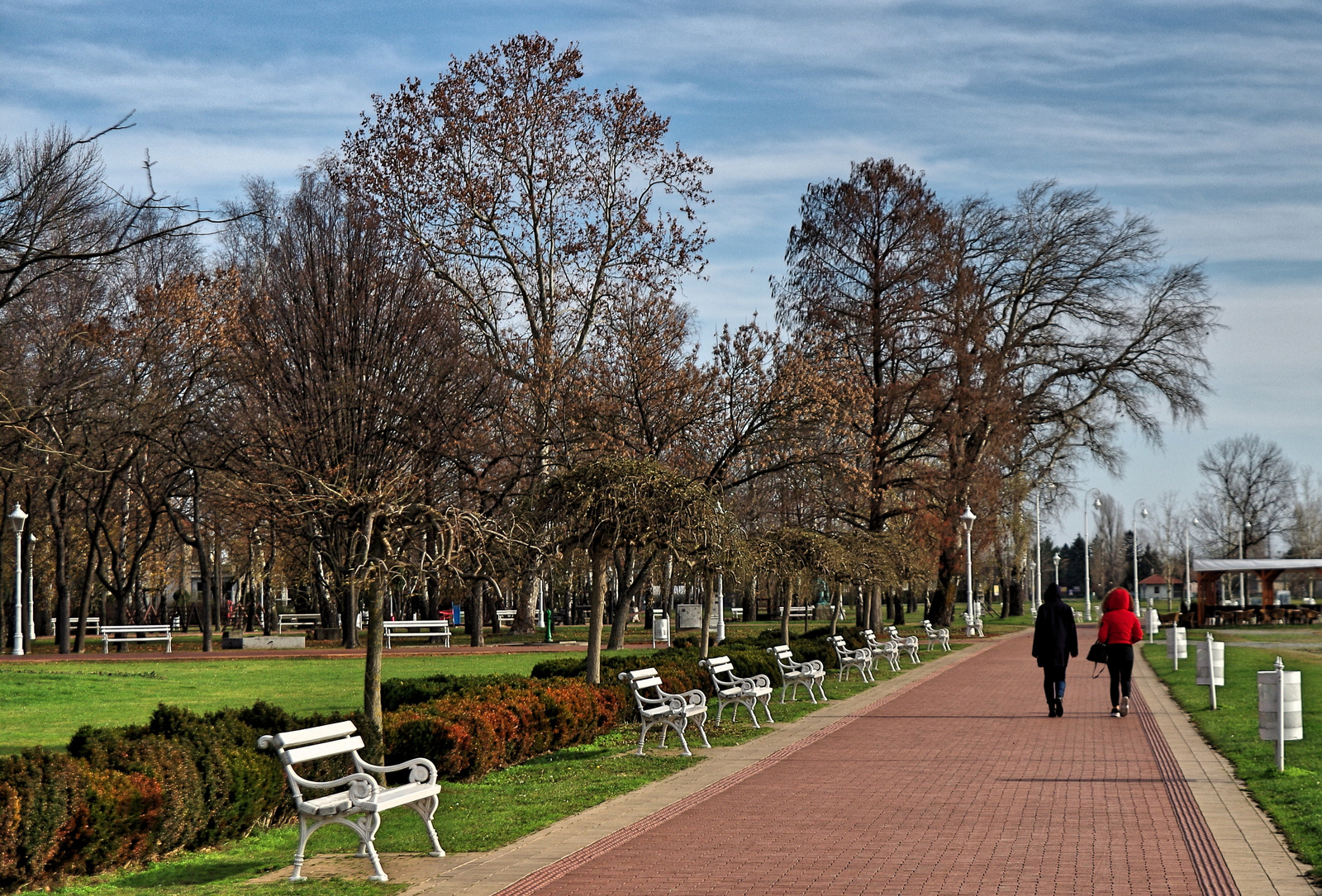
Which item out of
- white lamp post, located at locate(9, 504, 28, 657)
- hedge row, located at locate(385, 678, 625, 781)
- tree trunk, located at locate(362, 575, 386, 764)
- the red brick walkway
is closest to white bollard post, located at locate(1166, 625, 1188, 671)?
the red brick walkway

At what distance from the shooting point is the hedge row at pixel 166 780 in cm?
768

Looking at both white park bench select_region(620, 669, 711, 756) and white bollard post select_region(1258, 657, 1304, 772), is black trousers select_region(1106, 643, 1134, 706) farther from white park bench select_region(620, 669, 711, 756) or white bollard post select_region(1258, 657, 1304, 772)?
white park bench select_region(620, 669, 711, 756)

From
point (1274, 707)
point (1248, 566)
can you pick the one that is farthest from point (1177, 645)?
point (1248, 566)

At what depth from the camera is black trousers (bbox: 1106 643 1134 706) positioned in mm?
17625

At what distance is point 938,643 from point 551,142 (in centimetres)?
2023

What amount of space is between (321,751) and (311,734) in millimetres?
238

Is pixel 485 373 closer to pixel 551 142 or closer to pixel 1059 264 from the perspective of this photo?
pixel 551 142

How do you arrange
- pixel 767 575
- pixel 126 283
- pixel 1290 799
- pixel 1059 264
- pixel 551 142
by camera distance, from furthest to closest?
pixel 1059 264
pixel 126 283
pixel 551 142
pixel 767 575
pixel 1290 799

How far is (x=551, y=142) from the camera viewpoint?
1320 inches

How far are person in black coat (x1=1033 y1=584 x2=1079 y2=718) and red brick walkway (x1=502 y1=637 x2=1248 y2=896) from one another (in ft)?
6.42

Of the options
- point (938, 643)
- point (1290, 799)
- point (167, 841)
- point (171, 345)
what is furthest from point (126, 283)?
point (1290, 799)

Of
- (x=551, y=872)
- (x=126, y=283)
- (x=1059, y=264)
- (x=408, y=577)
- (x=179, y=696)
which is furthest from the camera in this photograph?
(x=1059, y=264)

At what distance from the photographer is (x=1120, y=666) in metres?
17.7

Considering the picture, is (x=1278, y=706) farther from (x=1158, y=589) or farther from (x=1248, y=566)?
(x=1158, y=589)
